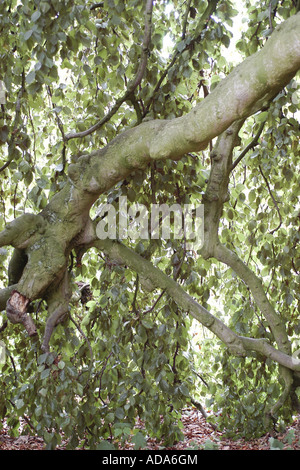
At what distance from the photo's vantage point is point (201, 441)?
3295 millimetres

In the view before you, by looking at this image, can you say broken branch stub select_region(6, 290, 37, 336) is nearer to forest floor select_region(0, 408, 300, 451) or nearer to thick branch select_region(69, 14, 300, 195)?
thick branch select_region(69, 14, 300, 195)

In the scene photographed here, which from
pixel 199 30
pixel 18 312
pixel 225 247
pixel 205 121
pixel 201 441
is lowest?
pixel 201 441

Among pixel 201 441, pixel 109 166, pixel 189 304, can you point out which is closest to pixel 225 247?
pixel 189 304

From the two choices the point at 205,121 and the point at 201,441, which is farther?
the point at 201,441

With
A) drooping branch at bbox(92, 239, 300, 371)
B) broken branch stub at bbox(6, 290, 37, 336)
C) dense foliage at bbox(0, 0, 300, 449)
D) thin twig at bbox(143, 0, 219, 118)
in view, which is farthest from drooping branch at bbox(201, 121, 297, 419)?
broken branch stub at bbox(6, 290, 37, 336)

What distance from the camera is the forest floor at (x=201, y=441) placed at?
7.77ft

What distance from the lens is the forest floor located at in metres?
2.37

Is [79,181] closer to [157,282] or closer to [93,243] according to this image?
[93,243]

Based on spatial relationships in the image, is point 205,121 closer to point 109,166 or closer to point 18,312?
point 109,166

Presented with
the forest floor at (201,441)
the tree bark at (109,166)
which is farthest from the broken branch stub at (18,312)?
the forest floor at (201,441)

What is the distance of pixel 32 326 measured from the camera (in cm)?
215

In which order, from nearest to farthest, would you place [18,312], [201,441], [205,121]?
[205,121], [18,312], [201,441]

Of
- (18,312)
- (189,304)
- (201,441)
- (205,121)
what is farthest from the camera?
(201,441)

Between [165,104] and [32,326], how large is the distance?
1.26 meters
